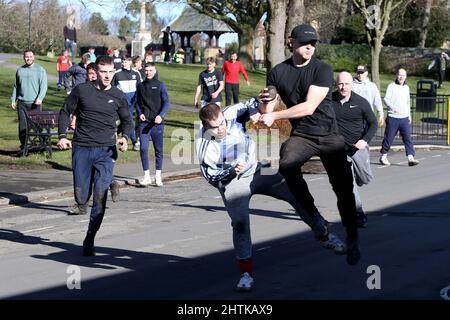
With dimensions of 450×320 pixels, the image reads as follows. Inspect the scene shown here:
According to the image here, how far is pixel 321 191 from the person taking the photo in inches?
619

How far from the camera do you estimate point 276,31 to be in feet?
87.8

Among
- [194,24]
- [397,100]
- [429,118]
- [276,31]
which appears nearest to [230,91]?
[276,31]

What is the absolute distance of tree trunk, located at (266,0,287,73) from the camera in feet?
87.7

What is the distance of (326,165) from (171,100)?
2710 cm

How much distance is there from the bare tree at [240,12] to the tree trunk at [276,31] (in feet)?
49.5

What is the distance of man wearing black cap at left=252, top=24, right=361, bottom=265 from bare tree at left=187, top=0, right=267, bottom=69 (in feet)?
109

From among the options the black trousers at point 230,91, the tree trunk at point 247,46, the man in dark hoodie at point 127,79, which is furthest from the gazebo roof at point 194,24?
the man in dark hoodie at point 127,79

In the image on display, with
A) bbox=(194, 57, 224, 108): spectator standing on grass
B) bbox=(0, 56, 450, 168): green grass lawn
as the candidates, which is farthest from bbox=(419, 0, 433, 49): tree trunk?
bbox=(194, 57, 224, 108): spectator standing on grass

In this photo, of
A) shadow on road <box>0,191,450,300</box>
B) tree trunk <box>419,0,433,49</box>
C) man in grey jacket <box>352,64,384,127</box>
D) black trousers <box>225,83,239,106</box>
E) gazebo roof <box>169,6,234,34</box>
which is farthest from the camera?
gazebo roof <box>169,6,234,34</box>

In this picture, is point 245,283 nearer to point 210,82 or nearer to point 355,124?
point 355,124

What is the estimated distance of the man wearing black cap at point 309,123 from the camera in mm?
8703

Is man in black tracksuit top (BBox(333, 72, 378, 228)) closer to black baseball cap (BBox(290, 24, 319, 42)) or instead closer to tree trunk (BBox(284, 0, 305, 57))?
black baseball cap (BBox(290, 24, 319, 42))
